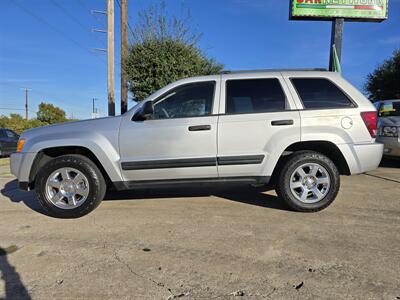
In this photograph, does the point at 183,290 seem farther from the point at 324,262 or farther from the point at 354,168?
the point at 354,168

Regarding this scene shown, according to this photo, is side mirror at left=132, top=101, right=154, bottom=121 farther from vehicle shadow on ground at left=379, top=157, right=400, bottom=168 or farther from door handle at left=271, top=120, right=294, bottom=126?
vehicle shadow on ground at left=379, top=157, right=400, bottom=168

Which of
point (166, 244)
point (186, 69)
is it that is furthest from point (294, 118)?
point (186, 69)

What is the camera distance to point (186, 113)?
14.5 feet

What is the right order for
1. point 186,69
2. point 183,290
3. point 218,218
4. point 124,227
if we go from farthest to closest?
1. point 186,69
2. point 218,218
3. point 124,227
4. point 183,290

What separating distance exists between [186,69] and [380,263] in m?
10.1

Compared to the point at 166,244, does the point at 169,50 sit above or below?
above

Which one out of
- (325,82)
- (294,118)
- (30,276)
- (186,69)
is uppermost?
(186,69)

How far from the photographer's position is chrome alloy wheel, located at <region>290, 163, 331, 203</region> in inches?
174

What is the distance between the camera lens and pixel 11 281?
2705mm

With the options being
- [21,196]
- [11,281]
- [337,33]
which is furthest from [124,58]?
[11,281]

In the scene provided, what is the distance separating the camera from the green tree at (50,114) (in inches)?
2168

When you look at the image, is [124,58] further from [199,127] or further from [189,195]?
[199,127]

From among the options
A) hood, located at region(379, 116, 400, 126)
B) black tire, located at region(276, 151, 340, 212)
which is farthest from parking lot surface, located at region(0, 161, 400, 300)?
hood, located at region(379, 116, 400, 126)

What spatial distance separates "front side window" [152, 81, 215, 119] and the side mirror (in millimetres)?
135
